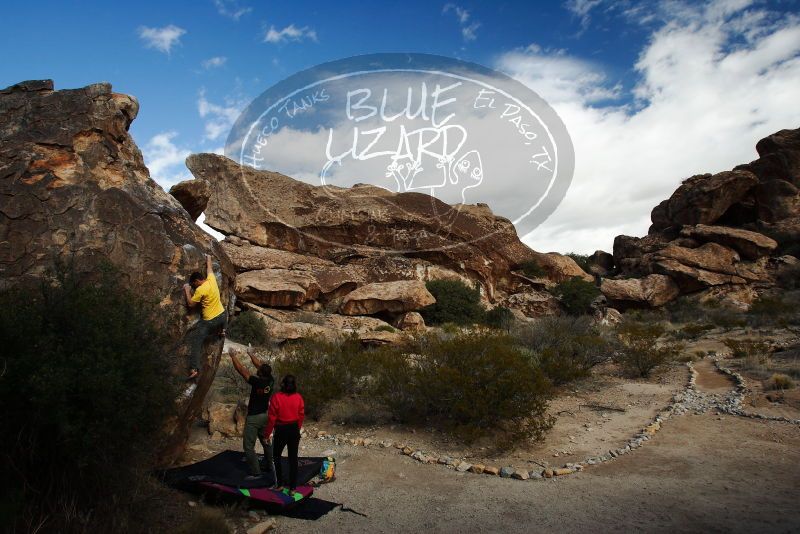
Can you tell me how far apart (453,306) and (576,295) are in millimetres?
7911

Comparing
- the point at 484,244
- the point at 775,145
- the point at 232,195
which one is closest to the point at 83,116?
the point at 232,195

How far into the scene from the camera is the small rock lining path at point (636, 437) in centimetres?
586

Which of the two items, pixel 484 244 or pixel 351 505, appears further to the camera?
pixel 484 244

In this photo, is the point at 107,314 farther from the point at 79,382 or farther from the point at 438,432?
the point at 438,432

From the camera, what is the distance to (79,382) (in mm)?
3449

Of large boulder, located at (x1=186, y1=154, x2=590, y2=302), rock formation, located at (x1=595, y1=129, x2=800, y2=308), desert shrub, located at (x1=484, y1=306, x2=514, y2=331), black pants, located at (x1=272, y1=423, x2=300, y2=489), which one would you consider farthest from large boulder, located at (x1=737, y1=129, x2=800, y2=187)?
black pants, located at (x1=272, y1=423, x2=300, y2=489)

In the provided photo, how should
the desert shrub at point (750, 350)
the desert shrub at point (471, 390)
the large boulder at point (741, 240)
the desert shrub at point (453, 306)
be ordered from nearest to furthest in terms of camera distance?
1. the desert shrub at point (471, 390)
2. the desert shrub at point (750, 350)
3. the desert shrub at point (453, 306)
4. the large boulder at point (741, 240)

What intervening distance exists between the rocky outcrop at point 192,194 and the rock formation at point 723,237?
24.5m

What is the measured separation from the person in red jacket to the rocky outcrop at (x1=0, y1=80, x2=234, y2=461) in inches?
37.6

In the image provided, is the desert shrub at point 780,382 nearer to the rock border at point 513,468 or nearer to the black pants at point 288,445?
the rock border at point 513,468

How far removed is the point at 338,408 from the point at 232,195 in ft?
63.5

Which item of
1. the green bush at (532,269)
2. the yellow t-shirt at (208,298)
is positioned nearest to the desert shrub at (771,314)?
the green bush at (532,269)

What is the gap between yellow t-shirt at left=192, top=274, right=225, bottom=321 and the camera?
5.30 meters

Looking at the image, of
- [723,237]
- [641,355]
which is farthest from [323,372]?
[723,237]
